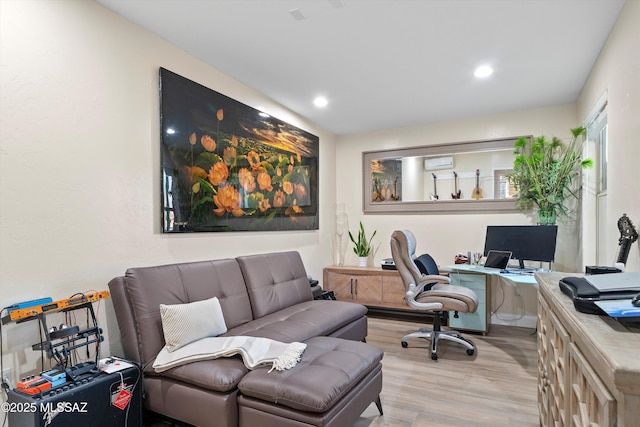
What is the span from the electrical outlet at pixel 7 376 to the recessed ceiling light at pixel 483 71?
12.4 ft

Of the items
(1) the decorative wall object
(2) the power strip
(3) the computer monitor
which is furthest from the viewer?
(3) the computer monitor

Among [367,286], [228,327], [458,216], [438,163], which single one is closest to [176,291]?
[228,327]

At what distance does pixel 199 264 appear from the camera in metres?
2.62

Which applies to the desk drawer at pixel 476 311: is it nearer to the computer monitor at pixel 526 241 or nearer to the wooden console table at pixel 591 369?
the computer monitor at pixel 526 241

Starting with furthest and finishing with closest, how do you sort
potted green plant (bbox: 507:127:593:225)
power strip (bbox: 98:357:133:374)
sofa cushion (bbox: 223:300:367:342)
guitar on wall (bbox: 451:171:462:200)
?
guitar on wall (bbox: 451:171:462:200) → potted green plant (bbox: 507:127:593:225) → sofa cushion (bbox: 223:300:367:342) → power strip (bbox: 98:357:133:374)

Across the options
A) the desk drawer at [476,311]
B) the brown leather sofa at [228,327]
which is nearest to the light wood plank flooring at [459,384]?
the desk drawer at [476,311]

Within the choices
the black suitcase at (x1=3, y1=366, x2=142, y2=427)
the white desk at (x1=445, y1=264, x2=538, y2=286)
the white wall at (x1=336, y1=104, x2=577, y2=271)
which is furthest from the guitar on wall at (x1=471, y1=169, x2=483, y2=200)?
the black suitcase at (x1=3, y1=366, x2=142, y2=427)

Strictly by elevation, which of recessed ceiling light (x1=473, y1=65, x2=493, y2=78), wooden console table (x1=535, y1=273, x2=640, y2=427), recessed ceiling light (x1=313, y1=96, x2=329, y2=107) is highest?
recessed ceiling light (x1=473, y1=65, x2=493, y2=78)

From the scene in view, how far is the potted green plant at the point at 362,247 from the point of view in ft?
16.1

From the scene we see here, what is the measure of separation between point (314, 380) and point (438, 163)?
12.2ft

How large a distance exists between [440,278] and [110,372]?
272 centimetres

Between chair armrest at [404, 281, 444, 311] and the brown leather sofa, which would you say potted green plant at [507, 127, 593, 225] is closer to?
chair armrest at [404, 281, 444, 311]

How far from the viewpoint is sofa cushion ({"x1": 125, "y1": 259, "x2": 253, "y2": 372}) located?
2096 mm

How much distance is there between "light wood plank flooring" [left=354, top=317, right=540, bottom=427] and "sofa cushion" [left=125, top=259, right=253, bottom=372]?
4.11 ft
